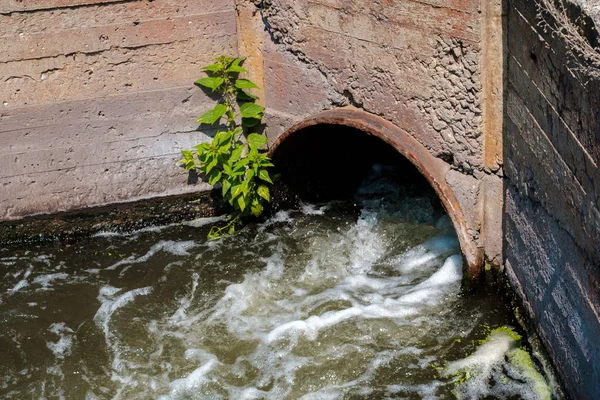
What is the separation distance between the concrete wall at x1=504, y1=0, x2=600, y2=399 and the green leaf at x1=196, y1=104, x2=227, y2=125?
2187mm

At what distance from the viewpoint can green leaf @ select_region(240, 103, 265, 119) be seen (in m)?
5.78

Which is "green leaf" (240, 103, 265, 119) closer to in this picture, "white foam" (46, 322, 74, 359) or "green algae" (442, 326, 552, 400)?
"white foam" (46, 322, 74, 359)

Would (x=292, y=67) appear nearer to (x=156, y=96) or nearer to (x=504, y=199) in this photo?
(x=156, y=96)

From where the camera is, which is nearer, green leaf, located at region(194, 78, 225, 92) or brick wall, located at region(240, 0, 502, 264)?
brick wall, located at region(240, 0, 502, 264)

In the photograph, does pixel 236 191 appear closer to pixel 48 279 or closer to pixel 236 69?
pixel 236 69

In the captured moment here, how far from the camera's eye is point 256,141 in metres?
5.82

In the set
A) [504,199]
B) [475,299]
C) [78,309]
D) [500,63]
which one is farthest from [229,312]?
[500,63]

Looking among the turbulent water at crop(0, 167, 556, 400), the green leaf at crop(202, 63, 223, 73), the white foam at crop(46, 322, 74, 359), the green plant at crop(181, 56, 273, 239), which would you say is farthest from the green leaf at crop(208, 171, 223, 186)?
the white foam at crop(46, 322, 74, 359)

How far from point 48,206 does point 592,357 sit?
157 inches

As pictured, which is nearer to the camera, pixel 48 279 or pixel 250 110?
pixel 48 279

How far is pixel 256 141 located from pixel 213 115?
0.35 metres

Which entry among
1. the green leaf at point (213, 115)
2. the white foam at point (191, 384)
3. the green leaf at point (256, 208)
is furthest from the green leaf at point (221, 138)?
the white foam at point (191, 384)

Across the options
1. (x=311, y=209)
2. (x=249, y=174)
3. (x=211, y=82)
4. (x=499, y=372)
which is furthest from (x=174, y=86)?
(x=499, y=372)

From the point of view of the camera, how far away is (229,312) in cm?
511
